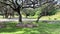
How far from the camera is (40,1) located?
1174 inches

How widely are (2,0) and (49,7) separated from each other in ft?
32.9

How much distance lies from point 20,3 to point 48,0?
499 centimetres

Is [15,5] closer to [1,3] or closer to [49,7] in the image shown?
[1,3]

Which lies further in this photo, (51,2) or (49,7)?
(49,7)

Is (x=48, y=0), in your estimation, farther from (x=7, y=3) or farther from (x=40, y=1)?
(x=7, y=3)

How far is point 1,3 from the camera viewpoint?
27.5 metres

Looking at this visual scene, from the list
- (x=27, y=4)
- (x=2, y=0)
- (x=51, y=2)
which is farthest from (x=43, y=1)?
(x=2, y=0)

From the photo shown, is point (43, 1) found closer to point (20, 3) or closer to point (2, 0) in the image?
point (20, 3)

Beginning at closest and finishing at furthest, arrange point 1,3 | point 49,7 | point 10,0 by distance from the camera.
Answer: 1. point 1,3
2. point 10,0
3. point 49,7

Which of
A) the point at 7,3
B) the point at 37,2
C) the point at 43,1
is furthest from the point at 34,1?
the point at 7,3

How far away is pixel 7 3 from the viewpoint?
94.9ft

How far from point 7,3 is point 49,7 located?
347 inches

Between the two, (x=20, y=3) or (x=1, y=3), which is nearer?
(x=1, y=3)

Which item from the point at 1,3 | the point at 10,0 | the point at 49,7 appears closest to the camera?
the point at 1,3
